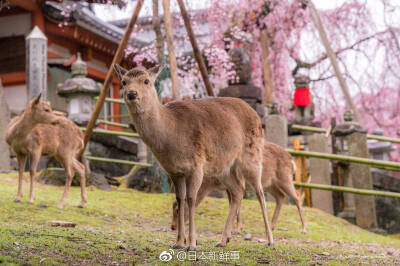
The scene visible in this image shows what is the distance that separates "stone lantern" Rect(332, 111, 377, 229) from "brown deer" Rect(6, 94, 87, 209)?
17.7ft

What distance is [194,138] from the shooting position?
4.57 meters

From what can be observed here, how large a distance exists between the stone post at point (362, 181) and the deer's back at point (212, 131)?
4.96 meters

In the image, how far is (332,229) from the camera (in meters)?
8.20

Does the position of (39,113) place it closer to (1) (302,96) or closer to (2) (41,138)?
(2) (41,138)

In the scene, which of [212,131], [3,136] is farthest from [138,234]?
[3,136]

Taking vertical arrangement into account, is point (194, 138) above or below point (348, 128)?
below

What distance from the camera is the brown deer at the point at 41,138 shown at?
23.7 feet

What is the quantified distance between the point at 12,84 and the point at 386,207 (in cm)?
1124

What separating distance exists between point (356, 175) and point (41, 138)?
612cm

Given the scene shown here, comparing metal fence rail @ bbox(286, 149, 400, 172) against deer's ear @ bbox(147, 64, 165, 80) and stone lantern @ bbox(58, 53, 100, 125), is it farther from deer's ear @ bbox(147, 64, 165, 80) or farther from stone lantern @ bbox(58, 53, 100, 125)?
deer's ear @ bbox(147, 64, 165, 80)

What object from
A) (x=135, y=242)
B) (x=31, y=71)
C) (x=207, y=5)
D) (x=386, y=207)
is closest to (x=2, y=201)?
(x=135, y=242)

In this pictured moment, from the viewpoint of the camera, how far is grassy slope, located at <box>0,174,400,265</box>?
418 cm

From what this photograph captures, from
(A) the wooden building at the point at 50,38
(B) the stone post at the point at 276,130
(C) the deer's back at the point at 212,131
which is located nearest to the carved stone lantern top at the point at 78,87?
(A) the wooden building at the point at 50,38

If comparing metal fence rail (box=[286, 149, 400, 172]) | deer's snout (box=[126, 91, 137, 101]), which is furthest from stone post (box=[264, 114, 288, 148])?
deer's snout (box=[126, 91, 137, 101])
